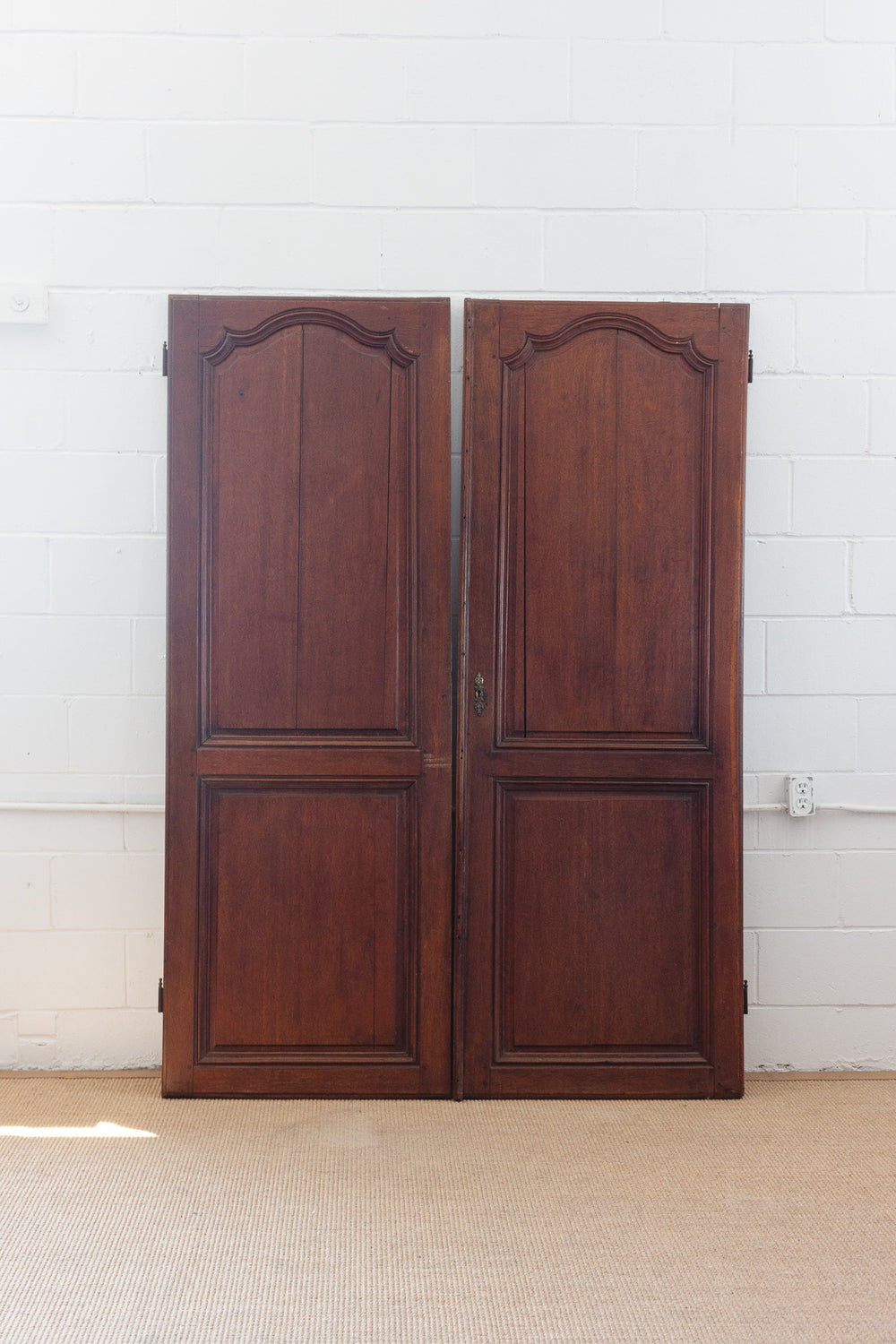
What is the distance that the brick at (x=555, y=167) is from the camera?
8.74ft

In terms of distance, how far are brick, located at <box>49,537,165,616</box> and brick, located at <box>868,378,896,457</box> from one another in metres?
1.95

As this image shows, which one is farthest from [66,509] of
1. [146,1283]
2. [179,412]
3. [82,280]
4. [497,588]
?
[146,1283]

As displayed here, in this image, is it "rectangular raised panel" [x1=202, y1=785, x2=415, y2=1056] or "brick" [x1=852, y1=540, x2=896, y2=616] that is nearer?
"rectangular raised panel" [x1=202, y1=785, x2=415, y2=1056]

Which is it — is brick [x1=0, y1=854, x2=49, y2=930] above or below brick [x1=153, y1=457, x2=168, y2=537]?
below

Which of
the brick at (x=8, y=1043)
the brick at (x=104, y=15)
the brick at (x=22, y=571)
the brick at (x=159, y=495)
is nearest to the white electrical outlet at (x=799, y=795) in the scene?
the brick at (x=159, y=495)

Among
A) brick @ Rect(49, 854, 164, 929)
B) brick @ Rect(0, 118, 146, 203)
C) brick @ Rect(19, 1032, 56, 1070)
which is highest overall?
brick @ Rect(0, 118, 146, 203)

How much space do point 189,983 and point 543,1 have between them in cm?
272

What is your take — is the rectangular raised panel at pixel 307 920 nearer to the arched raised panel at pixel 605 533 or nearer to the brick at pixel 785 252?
the arched raised panel at pixel 605 533

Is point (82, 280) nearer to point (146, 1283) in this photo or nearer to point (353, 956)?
point (353, 956)

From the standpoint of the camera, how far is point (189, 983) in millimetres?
2562

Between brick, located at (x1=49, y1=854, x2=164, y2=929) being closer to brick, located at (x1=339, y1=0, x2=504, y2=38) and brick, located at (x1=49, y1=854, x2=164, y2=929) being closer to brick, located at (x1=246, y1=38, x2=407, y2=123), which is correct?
brick, located at (x1=246, y1=38, x2=407, y2=123)

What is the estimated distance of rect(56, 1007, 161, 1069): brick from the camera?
2.74 meters

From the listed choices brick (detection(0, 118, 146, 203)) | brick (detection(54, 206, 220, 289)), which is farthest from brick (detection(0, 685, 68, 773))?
brick (detection(0, 118, 146, 203))

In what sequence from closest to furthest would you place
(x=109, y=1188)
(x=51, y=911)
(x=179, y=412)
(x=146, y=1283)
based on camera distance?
(x=146, y=1283) → (x=109, y=1188) → (x=179, y=412) → (x=51, y=911)
